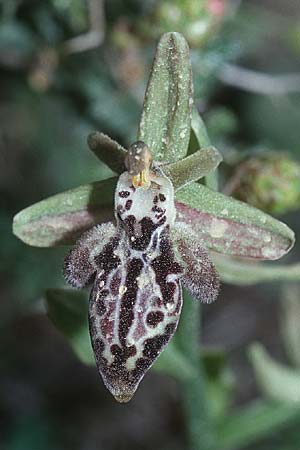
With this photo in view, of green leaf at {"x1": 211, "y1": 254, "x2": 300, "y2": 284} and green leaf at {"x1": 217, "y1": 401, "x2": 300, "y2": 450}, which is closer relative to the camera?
green leaf at {"x1": 211, "y1": 254, "x2": 300, "y2": 284}

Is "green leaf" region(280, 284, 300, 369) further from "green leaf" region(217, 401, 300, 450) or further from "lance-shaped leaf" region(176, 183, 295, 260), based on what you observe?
"lance-shaped leaf" region(176, 183, 295, 260)

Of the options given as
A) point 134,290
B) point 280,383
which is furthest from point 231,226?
point 280,383

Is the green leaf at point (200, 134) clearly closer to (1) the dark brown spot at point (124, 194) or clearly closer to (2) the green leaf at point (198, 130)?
(2) the green leaf at point (198, 130)

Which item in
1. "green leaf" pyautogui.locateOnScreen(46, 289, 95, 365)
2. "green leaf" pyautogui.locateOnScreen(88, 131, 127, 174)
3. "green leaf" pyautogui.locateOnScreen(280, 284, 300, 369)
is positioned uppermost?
"green leaf" pyautogui.locateOnScreen(88, 131, 127, 174)

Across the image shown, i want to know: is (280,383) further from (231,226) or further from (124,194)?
(124,194)

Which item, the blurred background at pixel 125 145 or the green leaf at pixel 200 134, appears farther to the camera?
the blurred background at pixel 125 145

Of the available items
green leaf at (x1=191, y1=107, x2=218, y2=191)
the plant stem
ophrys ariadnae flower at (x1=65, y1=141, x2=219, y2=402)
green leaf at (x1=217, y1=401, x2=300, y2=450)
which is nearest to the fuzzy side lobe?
ophrys ariadnae flower at (x1=65, y1=141, x2=219, y2=402)

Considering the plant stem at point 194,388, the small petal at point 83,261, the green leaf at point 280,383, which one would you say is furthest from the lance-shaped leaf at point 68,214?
the green leaf at point 280,383
